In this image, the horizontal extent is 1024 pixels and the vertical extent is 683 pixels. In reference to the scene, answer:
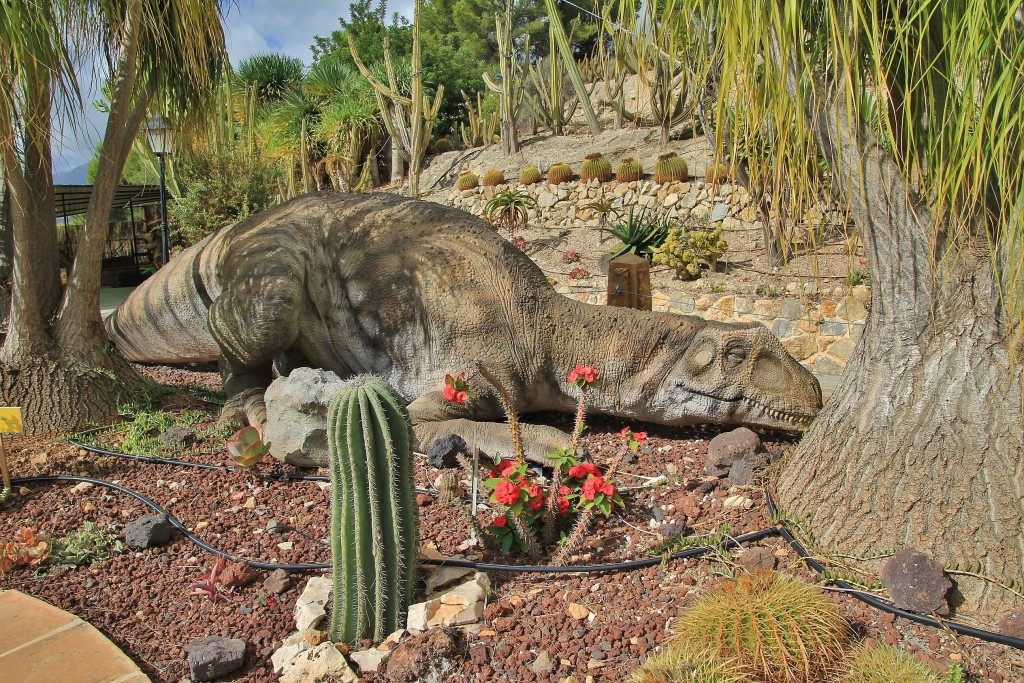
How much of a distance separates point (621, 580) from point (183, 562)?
1.89 meters

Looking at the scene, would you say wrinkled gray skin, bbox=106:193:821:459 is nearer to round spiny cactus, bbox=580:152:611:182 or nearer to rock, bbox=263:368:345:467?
rock, bbox=263:368:345:467

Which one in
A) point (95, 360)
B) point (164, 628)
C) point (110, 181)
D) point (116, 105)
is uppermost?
point (116, 105)

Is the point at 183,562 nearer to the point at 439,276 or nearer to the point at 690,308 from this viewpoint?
the point at 439,276

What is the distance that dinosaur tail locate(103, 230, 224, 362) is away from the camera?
232 inches

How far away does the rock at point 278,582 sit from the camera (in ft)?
9.78

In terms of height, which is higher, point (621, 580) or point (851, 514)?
point (851, 514)

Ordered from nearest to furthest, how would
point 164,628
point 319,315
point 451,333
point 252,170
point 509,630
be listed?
point 509,630 → point 164,628 → point 451,333 → point 319,315 → point 252,170

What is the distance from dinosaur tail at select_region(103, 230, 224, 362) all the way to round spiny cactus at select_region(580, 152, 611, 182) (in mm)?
8843

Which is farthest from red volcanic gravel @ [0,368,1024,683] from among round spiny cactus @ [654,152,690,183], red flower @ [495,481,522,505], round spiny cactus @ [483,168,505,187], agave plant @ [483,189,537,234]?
round spiny cactus @ [483,168,505,187]

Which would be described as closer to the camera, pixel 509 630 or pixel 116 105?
pixel 509 630

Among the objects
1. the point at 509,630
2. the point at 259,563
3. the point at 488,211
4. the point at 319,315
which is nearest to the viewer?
the point at 509,630

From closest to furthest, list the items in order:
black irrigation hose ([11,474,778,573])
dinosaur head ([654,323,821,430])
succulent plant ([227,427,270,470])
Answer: black irrigation hose ([11,474,778,573])
succulent plant ([227,427,270,470])
dinosaur head ([654,323,821,430])

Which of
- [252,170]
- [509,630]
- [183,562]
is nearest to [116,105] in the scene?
[183,562]

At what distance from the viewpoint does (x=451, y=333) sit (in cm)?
459
